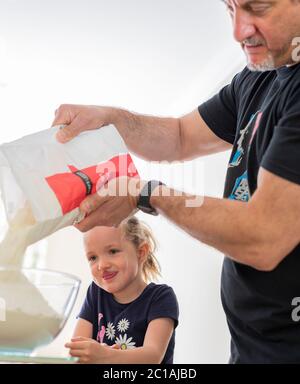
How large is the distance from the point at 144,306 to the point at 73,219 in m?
0.67

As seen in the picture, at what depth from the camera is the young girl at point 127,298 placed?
1.52 m

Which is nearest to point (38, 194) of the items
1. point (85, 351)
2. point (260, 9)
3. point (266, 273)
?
point (85, 351)

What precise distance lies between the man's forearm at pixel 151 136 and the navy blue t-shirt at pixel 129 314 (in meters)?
0.42

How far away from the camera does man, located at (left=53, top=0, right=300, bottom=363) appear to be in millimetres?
943

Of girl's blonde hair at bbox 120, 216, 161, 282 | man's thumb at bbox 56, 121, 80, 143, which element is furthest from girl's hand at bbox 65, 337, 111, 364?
girl's blonde hair at bbox 120, 216, 161, 282

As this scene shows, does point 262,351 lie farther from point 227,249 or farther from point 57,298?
point 57,298

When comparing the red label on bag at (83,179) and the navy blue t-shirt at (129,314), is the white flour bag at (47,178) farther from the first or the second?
the navy blue t-shirt at (129,314)

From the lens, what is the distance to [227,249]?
3.17 feet

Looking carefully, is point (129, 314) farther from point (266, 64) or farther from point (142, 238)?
point (266, 64)

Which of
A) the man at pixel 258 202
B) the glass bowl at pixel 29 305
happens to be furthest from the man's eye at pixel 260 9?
the glass bowl at pixel 29 305

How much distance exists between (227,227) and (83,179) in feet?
0.90

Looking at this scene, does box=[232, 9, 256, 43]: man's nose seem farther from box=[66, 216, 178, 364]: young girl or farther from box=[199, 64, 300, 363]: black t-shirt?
box=[66, 216, 178, 364]: young girl

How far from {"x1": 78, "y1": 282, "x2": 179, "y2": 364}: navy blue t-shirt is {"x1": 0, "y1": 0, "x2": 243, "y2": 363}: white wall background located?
0.64m

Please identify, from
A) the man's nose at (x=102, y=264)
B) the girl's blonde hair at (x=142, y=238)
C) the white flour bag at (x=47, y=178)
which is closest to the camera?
the white flour bag at (x=47, y=178)
